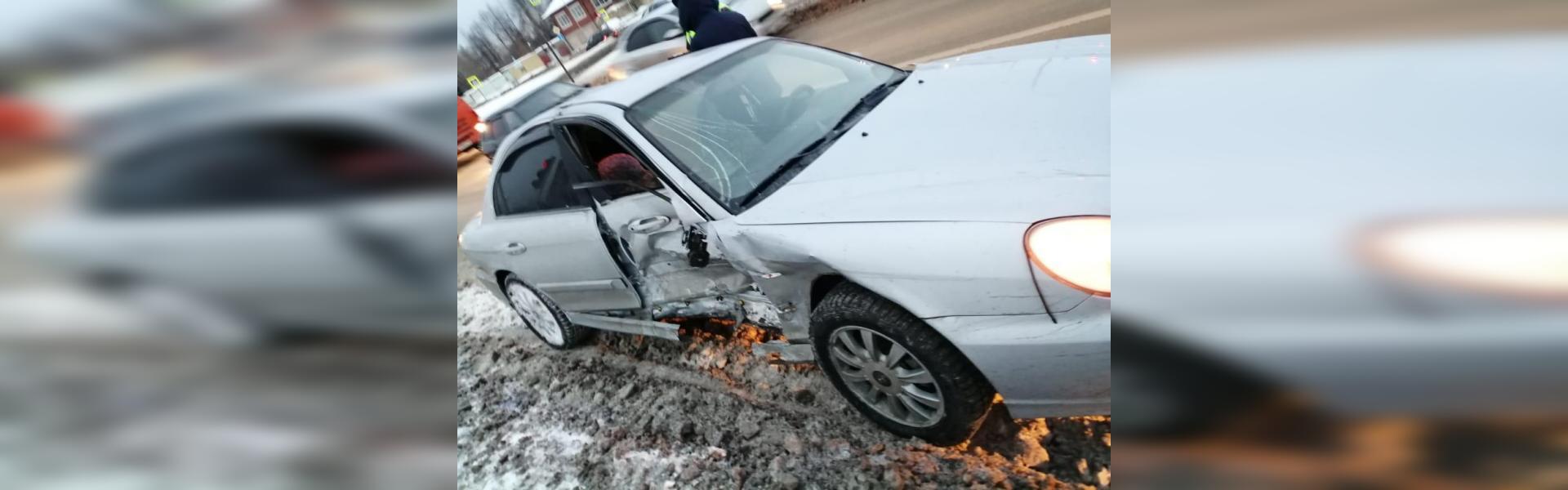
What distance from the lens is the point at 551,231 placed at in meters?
2.82

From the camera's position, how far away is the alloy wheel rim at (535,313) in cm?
333

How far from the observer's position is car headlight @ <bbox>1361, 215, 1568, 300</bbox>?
0.53 meters

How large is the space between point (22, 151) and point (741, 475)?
6.78 ft

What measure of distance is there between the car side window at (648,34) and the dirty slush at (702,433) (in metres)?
5.36

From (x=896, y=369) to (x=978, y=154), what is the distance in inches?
28.9

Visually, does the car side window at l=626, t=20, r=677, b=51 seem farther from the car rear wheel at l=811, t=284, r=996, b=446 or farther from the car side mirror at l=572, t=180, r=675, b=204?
the car rear wheel at l=811, t=284, r=996, b=446

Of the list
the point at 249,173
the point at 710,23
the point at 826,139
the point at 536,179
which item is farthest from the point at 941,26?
the point at 249,173

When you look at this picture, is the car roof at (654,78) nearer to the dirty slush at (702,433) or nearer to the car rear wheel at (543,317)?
the car rear wheel at (543,317)

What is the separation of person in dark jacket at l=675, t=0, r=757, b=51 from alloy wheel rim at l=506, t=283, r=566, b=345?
2033 mm

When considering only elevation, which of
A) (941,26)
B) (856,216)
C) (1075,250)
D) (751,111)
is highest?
(941,26)

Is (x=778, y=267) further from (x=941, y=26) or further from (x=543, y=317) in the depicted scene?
(x=941, y=26)

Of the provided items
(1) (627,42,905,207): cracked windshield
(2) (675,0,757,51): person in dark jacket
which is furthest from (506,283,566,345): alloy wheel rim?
(2) (675,0,757,51): person in dark jacket

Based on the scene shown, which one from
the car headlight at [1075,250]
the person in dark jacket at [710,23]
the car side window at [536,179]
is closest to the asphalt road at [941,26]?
the car side window at [536,179]

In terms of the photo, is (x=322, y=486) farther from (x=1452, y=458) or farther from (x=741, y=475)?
(x=741, y=475)
